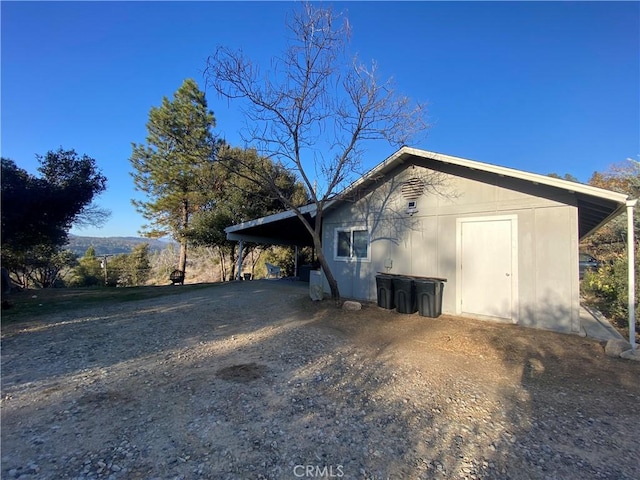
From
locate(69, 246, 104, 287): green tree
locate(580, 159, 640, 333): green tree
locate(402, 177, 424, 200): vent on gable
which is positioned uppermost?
locate(402, 177, 424, 200): vent on gable

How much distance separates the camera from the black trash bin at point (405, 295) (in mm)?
7379

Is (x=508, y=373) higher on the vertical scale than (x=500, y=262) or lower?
lower

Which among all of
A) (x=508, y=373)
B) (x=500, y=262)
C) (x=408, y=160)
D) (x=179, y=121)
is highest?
(x=179, y=121)

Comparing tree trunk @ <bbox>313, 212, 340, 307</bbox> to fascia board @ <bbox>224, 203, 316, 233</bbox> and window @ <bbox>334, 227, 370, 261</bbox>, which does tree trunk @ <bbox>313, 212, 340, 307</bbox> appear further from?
window @ <bbox>334, 227, 370, 261</bbox>

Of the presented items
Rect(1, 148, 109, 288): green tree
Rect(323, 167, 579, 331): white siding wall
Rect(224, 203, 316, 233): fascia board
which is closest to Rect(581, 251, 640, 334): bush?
Rect(323, 167, 579, 331): white siding wall

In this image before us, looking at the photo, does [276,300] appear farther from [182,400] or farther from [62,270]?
[62,270]

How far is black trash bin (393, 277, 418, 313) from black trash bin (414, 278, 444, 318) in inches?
5.6

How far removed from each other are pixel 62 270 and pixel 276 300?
17.4 metres

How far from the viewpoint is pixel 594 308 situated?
351 inches

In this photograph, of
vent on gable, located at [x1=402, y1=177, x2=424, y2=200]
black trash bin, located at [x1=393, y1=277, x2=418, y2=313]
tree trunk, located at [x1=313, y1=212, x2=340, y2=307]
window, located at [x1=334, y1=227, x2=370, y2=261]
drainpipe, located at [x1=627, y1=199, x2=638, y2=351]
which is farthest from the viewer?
window, located at [x1=334, y1=227, x2=370, y2=261]

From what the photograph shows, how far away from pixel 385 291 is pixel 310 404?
16.5 feet

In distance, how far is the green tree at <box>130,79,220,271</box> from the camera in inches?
754

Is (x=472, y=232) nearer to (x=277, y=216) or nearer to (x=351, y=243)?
(x=351, y=243)

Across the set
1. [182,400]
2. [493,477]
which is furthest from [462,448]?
[182,400]
